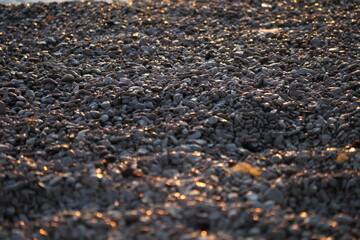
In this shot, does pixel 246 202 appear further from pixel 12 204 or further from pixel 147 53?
pixel 147 53

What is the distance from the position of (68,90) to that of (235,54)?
169cm

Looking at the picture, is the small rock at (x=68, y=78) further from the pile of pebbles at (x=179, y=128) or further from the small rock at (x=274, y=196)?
the small rock at (x=274, y=196)

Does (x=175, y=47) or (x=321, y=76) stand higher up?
(x=175, y=47)

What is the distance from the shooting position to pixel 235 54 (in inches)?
161

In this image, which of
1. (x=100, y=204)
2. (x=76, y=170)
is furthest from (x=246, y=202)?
(x=76, y=170)

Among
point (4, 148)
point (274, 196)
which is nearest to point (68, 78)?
A: point (4, 148)

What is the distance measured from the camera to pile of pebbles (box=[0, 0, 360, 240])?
6.98 ft

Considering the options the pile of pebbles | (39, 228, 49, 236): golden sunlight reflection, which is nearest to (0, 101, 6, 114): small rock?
the pile of pebbles

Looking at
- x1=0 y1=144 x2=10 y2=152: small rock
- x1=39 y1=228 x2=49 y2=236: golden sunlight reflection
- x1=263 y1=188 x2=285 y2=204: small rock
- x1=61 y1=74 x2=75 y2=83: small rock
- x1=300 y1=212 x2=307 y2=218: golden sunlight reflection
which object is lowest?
x1=39 y1=228 x2=49 y2=236: golden sunlight reflection

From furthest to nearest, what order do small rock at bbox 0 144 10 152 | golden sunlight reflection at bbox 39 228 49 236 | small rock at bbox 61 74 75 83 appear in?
small rock at bbox 61 74 75 83
small rock at bbox 0 144 10 152
golden sunlight reflection at bbox 39 228 49 236

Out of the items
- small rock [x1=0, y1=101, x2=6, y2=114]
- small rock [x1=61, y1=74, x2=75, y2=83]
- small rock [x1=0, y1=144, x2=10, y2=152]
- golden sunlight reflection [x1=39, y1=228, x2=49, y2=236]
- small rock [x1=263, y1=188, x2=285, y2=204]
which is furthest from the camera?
small rock [x1=61, y1=74, x2=75, y2=83]

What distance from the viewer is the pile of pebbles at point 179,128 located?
6.98 ft

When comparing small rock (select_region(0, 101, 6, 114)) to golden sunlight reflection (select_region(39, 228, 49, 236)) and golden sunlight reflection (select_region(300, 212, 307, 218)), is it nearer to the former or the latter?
golden sunlight reflection (select_region(39, 228, 49, 236))

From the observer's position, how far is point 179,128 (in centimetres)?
291
